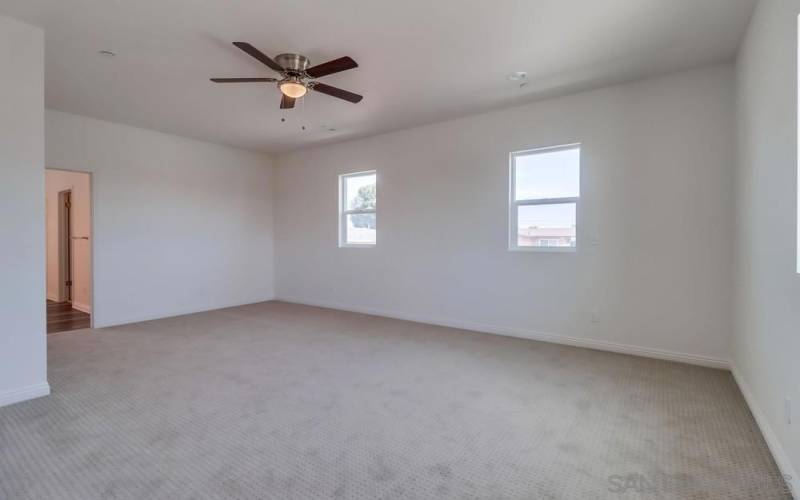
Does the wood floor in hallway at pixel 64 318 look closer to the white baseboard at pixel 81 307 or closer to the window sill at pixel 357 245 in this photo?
the white baseboard at pixel 81 307

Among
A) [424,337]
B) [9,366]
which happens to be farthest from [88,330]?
[424,337]

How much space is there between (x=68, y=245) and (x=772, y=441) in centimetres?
901

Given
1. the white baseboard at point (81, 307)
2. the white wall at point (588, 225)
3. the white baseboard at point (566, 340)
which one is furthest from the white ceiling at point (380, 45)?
the white baseboard at point (81, 307)

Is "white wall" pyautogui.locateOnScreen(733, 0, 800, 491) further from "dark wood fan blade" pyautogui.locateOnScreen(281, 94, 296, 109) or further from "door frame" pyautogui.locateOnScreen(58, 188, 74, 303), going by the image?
"door frame" pyautogui.locateOnScreen(58, 188, 74, 303)

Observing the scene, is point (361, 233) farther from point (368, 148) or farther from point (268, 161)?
point (268, 161)

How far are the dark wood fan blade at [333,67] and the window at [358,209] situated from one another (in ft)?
9.26

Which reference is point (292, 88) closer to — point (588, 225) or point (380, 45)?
point (380, 45)

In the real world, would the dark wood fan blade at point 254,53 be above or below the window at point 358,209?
above

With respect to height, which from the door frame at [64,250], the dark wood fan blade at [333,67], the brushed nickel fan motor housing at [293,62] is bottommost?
the door frame at [64,250]

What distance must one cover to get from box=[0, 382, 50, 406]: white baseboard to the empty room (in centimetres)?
1

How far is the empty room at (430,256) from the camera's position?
1.95 m

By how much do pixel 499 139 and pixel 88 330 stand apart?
5430mm

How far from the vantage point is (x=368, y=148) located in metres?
5.69

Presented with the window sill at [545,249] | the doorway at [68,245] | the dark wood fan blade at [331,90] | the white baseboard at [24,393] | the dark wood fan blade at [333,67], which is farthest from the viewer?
the doorway at [68,245]
